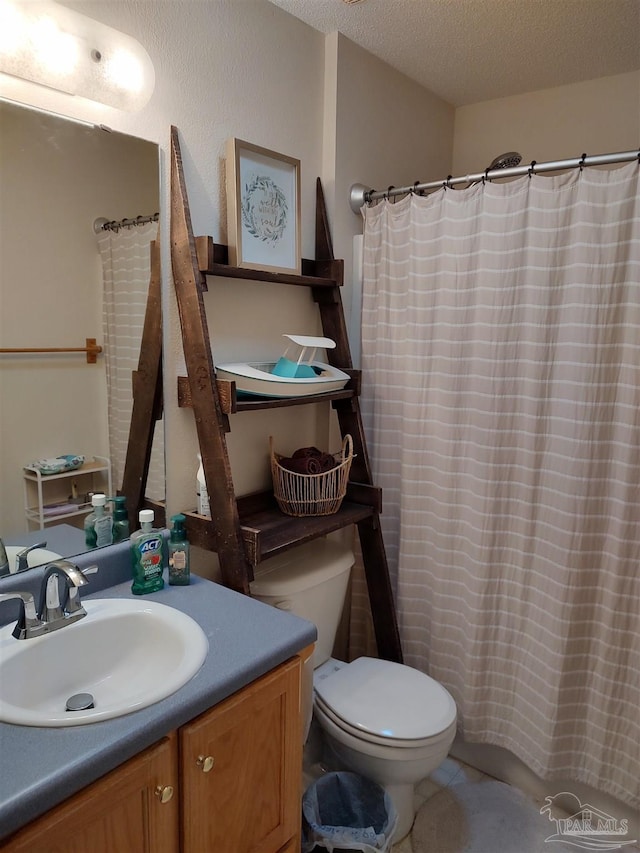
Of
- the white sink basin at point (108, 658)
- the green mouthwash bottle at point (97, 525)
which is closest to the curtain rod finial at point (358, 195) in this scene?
the green mouthwash bottle at point (97, 525)

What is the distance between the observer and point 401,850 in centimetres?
167

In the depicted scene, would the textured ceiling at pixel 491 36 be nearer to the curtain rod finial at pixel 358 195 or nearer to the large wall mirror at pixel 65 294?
the curtain rod finial at pixel 358 195

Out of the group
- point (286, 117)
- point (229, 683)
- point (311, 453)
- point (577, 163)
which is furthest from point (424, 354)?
point (229, 683)

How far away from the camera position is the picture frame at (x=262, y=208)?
5.29 feet

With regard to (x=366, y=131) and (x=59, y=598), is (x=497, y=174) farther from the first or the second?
(x=59, y=598)

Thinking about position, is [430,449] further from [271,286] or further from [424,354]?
[271,286]

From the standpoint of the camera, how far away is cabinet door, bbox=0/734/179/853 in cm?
83

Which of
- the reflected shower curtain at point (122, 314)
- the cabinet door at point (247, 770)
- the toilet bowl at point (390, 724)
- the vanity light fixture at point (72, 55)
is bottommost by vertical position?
the toilet bowl at point (390, 724)

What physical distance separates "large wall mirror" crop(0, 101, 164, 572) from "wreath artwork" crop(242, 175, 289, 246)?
279 mm

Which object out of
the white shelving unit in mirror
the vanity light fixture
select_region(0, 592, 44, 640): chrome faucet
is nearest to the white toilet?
the white shelving unit in mirror

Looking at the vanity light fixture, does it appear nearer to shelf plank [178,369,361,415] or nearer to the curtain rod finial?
shelf plank [178,369,361,415]

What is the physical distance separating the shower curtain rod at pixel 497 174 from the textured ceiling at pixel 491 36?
1.38ft

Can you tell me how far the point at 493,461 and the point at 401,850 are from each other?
1166mm

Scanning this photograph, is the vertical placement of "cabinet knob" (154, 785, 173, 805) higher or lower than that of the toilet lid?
higher
